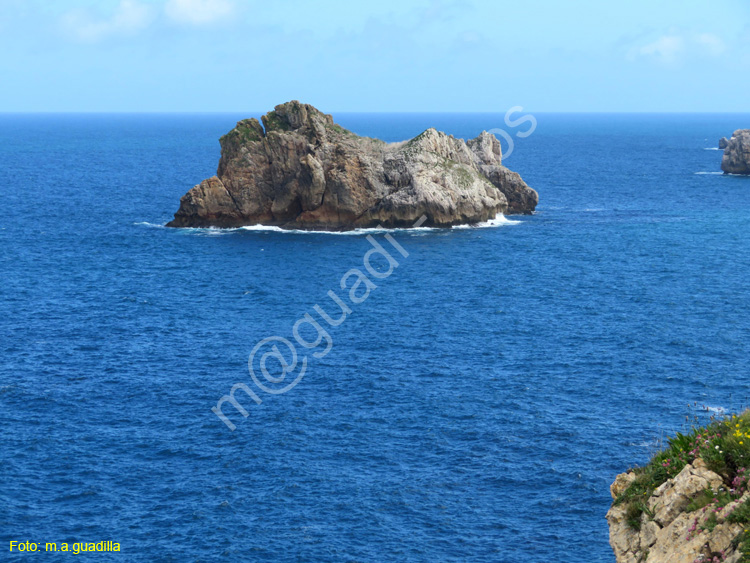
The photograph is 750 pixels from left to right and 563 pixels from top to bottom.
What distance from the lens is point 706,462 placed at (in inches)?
1109

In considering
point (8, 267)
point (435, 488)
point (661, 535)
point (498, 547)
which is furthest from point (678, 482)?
point (8, 267)

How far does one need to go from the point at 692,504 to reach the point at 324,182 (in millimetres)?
111969

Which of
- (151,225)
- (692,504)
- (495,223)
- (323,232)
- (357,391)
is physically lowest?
(357,391)

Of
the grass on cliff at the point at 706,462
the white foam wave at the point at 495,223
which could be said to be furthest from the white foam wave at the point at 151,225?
the grass on cliff at the point at 706,462

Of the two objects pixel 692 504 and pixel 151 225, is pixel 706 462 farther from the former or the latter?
pixel 151 225

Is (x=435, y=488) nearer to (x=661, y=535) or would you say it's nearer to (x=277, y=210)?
(x=661, y=535)

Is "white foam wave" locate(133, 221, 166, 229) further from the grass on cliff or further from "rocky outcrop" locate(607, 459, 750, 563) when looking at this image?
"rocky outcrop" locate(607, 459, 750, 563)

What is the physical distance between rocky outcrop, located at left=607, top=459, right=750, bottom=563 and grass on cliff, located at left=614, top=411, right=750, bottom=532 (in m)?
0.26

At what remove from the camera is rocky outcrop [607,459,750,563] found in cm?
2580

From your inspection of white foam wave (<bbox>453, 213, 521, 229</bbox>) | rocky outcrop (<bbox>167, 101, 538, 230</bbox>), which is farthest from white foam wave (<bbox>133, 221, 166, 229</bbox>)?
white foam wave (<bbox>453, 213, 521, 229</bbox>)

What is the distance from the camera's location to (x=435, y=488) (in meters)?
55.3

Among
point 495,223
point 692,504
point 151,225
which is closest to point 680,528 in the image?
point 692,504

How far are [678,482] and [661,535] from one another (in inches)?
73.5

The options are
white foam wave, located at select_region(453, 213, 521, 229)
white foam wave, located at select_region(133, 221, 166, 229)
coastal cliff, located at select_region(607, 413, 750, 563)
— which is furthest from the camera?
white foam wave, located at select_region(133, 221, 166, 229)
